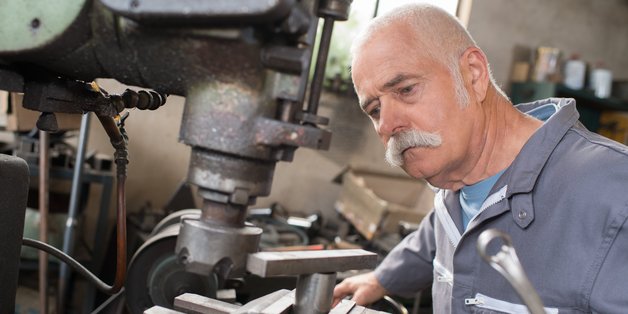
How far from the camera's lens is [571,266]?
103cm

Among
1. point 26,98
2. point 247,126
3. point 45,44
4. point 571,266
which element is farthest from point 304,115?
point 571,266

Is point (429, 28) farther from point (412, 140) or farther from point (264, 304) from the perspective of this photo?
point (264, 304)

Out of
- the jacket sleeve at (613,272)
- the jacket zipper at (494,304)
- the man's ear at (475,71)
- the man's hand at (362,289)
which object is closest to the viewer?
the jacket sleeve at (613,272)

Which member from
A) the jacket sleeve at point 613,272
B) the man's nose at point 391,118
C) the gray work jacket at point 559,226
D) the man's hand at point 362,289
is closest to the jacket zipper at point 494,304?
the gray work jacket at point 559,226

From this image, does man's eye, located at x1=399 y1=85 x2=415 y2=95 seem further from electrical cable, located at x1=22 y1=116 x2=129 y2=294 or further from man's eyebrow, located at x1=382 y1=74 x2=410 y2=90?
electrical cable, located at x1=22 y1=116 x2=129 y2=294

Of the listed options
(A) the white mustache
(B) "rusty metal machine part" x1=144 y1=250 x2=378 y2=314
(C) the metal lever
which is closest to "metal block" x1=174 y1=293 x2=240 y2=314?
(B) "rusty metal machine part" x1=144 y1=250 x2=378 y2=314

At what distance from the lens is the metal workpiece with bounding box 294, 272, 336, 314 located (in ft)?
2.57

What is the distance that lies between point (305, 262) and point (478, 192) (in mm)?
690

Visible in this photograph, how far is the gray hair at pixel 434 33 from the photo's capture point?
3.90 feet

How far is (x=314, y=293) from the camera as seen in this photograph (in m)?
0.79

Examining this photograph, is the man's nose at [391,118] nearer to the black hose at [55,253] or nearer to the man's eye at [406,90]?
the man's eye at [406,90]

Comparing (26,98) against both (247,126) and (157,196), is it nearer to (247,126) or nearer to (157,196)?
(247,126)

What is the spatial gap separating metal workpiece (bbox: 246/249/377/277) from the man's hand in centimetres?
52

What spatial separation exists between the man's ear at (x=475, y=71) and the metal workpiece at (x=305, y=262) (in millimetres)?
557
